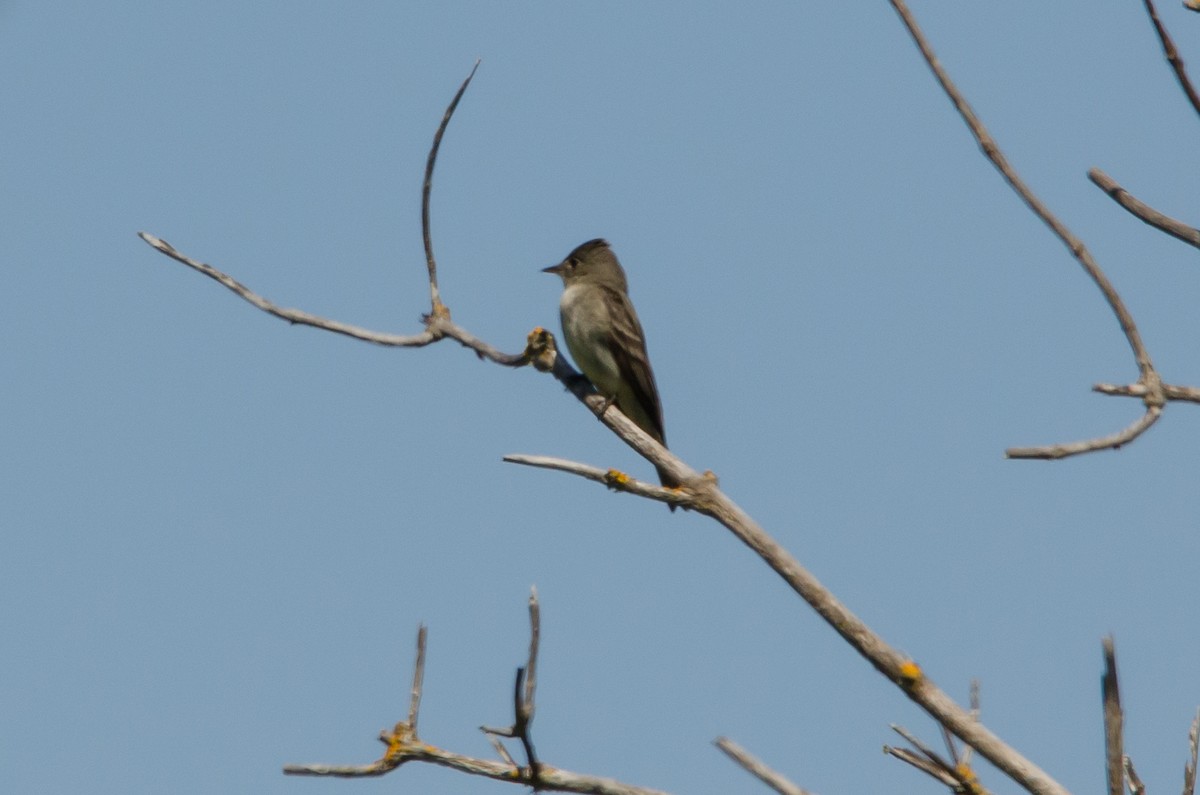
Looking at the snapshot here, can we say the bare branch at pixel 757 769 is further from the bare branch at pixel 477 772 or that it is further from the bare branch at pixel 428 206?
the bare branch at pixel 428 206

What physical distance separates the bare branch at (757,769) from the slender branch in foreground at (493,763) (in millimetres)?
888

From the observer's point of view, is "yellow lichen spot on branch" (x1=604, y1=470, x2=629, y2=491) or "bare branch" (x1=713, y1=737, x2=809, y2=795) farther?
"yellow lichen spot on branch" (x1=604, y1=470, x2=629, y2=491)

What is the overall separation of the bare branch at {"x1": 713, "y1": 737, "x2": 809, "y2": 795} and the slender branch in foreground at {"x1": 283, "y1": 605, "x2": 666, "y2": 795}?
89cm

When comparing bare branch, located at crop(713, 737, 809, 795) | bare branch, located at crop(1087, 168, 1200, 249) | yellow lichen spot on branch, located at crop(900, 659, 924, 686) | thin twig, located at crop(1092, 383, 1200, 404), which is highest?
bare branch, located at crop(1087, 168, 1200, 249)

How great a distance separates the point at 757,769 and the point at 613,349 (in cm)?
806

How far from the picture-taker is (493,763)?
18.3 feet

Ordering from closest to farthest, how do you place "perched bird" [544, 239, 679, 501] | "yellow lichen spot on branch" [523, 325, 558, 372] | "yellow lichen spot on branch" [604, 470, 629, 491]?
"yellow lichen spot on branch" [604, 470, 629, 491], "yellow lichen spot on branch" [523, 325, 558, 372], "perched bird" [544, 239, 679, 501]

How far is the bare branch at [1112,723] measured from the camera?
14.5ft

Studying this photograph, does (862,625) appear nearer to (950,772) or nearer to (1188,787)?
(950,772)

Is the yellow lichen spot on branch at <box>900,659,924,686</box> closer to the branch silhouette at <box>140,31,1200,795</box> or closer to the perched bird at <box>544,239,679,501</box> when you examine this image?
the branch silhouette at <box>140,31,1200,795</box>

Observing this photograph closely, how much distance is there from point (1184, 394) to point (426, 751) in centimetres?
317

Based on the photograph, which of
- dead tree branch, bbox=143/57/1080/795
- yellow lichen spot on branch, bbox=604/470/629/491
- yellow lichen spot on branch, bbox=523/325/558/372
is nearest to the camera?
dead tree branch, bbox=143/57/1080/795

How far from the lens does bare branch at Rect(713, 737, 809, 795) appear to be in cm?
401

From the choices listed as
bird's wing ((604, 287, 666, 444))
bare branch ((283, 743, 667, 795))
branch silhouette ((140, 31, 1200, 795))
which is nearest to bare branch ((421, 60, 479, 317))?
branch silhouette ((140, 31, 1200, 795))
